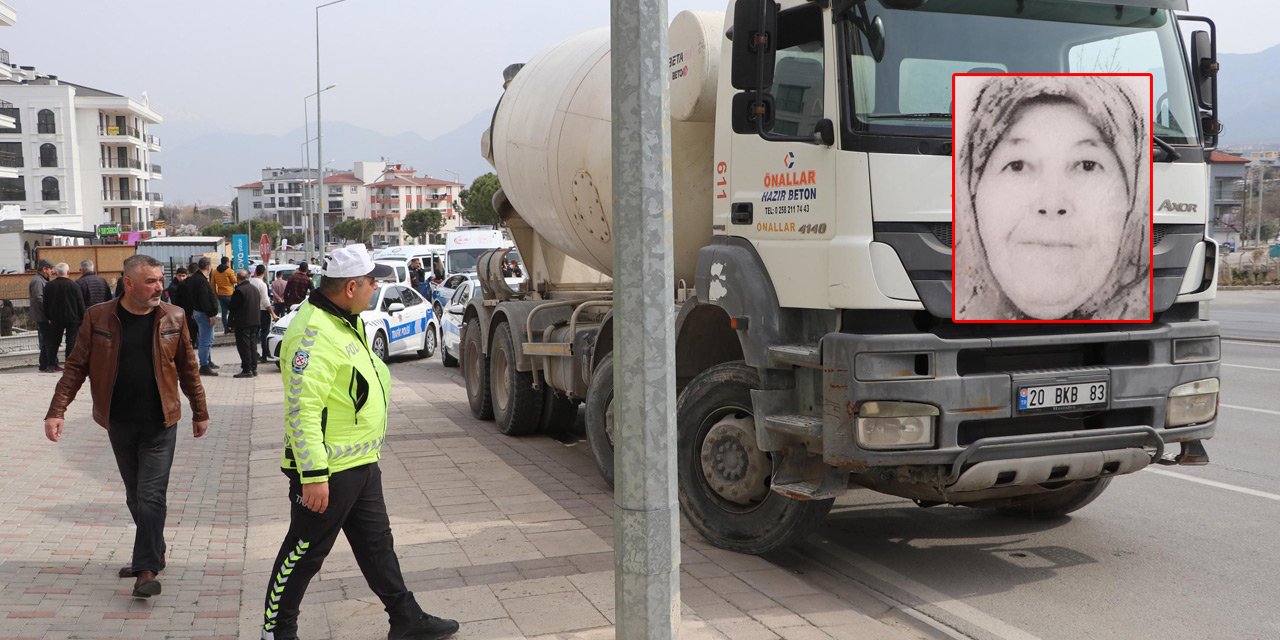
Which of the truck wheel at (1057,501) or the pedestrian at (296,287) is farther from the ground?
the pedestrian at (296,287)

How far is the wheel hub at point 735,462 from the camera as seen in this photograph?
623 cm

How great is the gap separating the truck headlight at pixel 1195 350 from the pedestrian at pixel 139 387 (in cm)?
518

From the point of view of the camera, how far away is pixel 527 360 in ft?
35.0

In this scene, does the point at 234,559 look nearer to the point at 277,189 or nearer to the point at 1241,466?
the point at 1241,466

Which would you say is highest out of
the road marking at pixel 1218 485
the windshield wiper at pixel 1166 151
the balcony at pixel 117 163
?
the balcony at pixel 117 163

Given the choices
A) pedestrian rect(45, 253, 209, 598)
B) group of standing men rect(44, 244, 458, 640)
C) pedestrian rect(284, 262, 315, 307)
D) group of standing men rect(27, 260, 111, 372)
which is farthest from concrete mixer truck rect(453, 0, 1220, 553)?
pedestrian rect(284, 262, 315, 307)

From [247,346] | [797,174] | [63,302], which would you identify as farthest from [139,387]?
[63,302]

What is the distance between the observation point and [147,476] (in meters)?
5.86

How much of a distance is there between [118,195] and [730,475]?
329 ft

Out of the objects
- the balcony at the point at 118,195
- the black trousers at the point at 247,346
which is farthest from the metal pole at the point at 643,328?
the balcony at the point at 118,195

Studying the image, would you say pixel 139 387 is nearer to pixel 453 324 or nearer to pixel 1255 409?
pixel 1255 409

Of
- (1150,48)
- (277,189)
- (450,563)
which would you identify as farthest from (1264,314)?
(277,189)

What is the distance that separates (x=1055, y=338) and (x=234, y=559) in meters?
4.73

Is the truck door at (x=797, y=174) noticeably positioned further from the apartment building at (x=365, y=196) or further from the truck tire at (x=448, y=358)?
the apartment building at (x=365, y=196)
